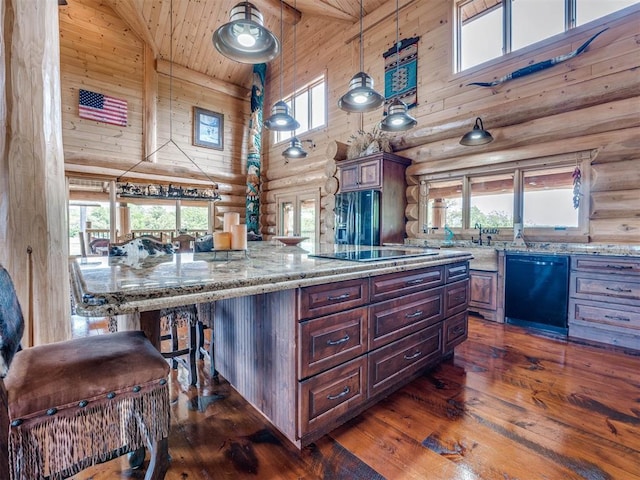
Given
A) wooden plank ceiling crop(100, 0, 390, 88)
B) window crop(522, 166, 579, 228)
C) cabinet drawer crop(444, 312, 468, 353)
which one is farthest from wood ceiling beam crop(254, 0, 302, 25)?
cabinet drawer crop(444, 312, 468, 353)

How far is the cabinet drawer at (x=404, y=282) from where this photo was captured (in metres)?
1.74

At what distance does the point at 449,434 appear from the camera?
1641 millimetres

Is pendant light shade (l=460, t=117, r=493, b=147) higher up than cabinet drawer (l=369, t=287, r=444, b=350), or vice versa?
pendant light shade (l=460, t=117, r=493, b=147)

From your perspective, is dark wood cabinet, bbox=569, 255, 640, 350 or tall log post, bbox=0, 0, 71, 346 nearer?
tall log post, bbox=0, 0, 71, 346

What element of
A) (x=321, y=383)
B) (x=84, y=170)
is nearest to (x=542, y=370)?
(x=321, y=383)

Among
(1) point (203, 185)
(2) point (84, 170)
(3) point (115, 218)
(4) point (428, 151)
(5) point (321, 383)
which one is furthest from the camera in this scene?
(1) point (203, 185)

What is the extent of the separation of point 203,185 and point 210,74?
2.69 meters

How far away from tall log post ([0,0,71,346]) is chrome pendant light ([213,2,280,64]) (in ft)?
3.05

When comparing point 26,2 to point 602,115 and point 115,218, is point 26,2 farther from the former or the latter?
point 115,218

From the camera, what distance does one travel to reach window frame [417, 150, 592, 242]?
134 inches

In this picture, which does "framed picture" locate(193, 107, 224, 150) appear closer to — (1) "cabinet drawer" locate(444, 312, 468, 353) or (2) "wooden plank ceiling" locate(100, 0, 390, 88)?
(2) "wooden plank ceiling" locate(100, 0, 390, 88)

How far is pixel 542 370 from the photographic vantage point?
7.82ft

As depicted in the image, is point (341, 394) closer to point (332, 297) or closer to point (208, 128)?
point (332, 297)

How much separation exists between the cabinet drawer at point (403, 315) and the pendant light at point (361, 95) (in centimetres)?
159
